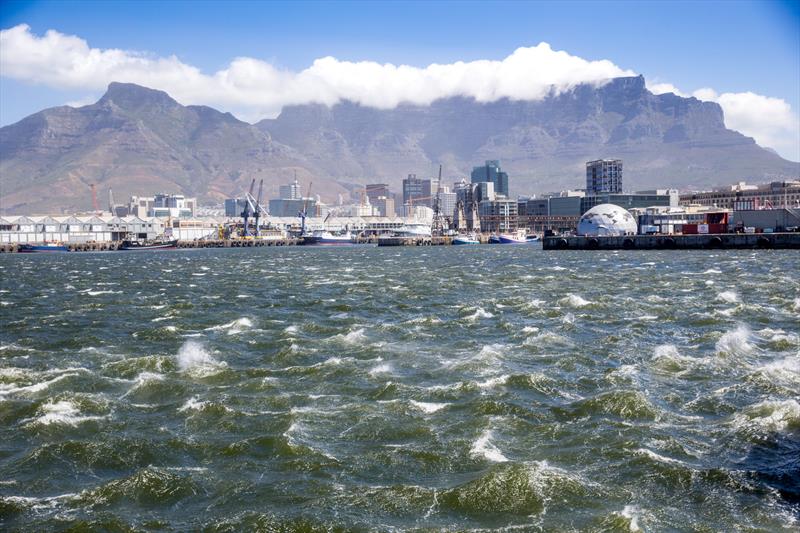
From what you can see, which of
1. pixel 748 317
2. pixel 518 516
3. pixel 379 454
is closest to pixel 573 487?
pixel 518 516

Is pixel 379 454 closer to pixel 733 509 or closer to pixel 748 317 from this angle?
pixel 733 509

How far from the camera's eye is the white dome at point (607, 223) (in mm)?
160250

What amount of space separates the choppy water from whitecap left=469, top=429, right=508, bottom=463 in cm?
6

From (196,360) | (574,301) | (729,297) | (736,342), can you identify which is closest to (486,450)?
(196,360)

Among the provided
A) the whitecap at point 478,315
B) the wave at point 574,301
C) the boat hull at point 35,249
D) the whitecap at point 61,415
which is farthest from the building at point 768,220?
the boat hull at point 35,249

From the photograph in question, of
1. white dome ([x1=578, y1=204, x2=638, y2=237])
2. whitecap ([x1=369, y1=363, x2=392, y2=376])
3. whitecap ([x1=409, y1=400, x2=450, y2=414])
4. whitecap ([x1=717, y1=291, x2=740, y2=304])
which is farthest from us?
white dome ([x1=578, y1=204, x2=638, y2=237])

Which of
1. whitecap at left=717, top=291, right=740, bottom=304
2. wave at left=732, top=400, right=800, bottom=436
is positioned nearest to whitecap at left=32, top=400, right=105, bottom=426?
wave at left=732, top=400, right=800, bottom=436

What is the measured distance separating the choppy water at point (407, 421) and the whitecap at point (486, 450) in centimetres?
6

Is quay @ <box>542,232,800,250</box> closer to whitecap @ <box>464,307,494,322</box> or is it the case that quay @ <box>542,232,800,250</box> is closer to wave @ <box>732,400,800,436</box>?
whitecap @ <box>464,307,494,322</box>

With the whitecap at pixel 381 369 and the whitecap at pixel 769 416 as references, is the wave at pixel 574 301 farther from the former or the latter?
the whitecap at pixel 769 416

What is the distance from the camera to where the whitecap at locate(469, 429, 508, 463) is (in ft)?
55.2

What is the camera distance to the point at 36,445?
59.9 feet

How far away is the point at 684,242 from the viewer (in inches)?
4865

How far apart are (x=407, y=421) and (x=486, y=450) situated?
291 centimetres
